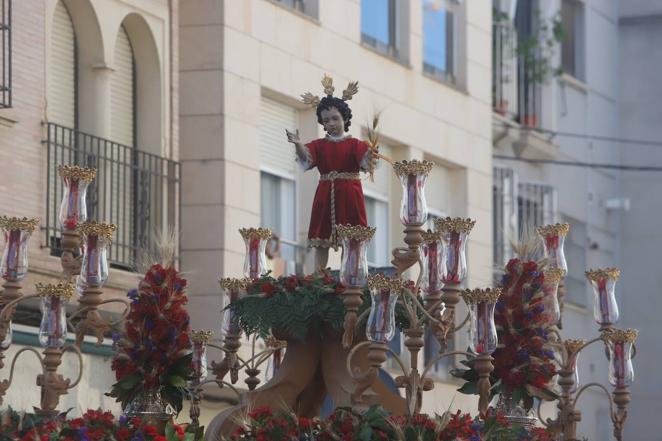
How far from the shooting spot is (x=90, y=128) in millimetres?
26938

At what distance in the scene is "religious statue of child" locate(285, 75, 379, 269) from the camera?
18.8m

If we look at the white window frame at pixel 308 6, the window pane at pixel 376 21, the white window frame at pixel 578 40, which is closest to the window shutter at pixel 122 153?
the white window frame at pixel 308 6

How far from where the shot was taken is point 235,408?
1808 cm

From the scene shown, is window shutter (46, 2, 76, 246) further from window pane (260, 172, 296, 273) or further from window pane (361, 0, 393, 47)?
window pane (361, 0, 393, 47)

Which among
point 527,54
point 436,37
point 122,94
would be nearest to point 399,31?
point 436,37

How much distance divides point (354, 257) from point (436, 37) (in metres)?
18.6

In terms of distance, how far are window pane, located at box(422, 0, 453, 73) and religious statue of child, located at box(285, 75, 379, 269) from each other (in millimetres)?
15921

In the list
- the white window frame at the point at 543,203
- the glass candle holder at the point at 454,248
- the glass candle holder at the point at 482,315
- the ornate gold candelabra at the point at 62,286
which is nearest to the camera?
the glass candle holder at the point at 482,315

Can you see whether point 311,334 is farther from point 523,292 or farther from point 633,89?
point 633,89

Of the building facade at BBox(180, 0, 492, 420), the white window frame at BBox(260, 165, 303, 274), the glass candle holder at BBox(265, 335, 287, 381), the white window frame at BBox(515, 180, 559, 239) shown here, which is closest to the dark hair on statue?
the glass candle holder at BBox(265, 335, 287, 381)

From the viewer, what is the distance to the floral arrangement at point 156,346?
1800 centimetres

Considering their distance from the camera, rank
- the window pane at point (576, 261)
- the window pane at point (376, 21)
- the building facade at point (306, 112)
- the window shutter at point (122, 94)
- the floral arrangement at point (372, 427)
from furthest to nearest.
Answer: the window pane at point (576, 261)
the window pane at point (376, 21)
the building facade at point (306, 112)
the window shutter at point (122, 94)
the floral arrangement at point (372, 427)

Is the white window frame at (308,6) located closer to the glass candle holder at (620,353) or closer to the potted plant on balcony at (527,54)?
the potted plant on balcony at (527,54)

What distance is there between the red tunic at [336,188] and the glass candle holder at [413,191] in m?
1.24
